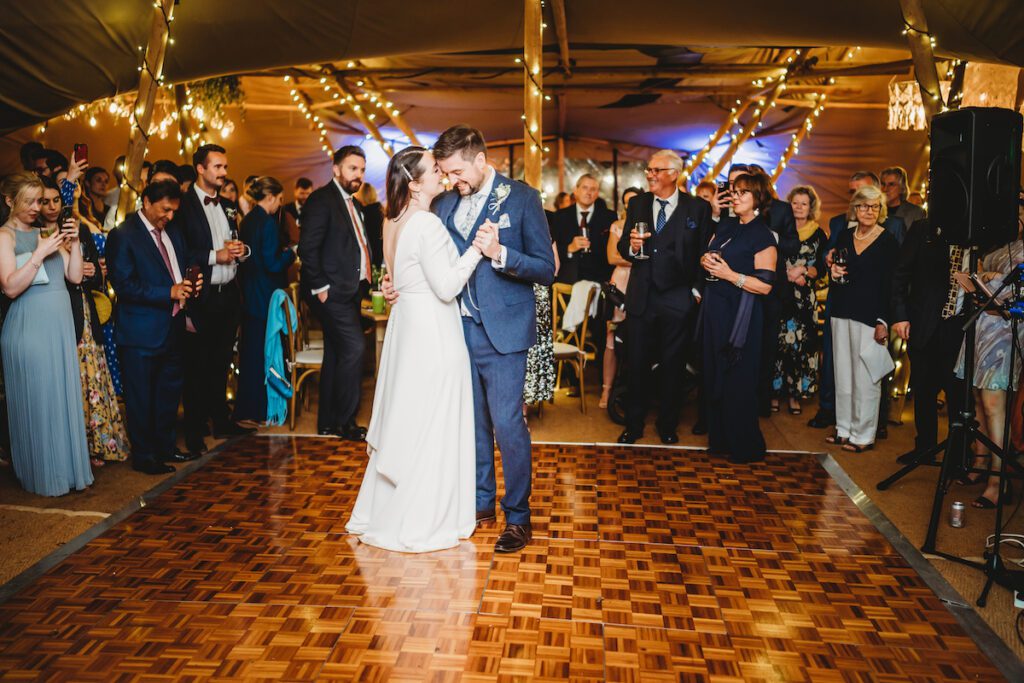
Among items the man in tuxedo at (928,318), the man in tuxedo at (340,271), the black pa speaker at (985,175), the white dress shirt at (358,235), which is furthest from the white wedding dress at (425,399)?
the man in tuxedo at (928,318)

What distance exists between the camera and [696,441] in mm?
5219

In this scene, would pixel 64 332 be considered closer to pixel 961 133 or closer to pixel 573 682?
pixel 573 682

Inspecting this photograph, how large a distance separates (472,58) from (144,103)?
485cm

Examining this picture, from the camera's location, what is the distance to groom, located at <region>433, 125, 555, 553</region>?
3.35 meters

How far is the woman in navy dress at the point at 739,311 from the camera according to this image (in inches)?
181

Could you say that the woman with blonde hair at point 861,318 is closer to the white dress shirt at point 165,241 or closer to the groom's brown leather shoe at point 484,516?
the groom's brown leather shoe at point 484,516

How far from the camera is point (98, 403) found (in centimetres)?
460

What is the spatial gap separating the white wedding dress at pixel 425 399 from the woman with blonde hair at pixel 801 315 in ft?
10.9

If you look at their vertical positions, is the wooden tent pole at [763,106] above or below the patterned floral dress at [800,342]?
above

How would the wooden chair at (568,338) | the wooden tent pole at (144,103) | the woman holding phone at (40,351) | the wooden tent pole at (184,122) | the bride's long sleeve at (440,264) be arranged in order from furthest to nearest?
the wooden tent pole at (184,122), the wooden chair at (568,338), the wooden tent pole at (144,103), the woman holding phone at (40,351), the bride's long sleeve at (440,264)

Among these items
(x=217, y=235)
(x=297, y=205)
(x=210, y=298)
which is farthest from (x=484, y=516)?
(x=297, y=205)

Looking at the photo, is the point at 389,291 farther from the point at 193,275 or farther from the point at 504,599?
the point at 193,275

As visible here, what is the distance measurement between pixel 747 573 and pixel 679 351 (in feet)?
6.62

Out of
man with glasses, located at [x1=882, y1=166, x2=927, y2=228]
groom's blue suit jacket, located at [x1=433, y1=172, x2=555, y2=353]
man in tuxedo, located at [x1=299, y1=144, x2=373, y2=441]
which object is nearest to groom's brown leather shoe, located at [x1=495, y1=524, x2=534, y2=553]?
groom's blue suit jacket, located at [x1=433, y1=172, x2=555, y2=353]
